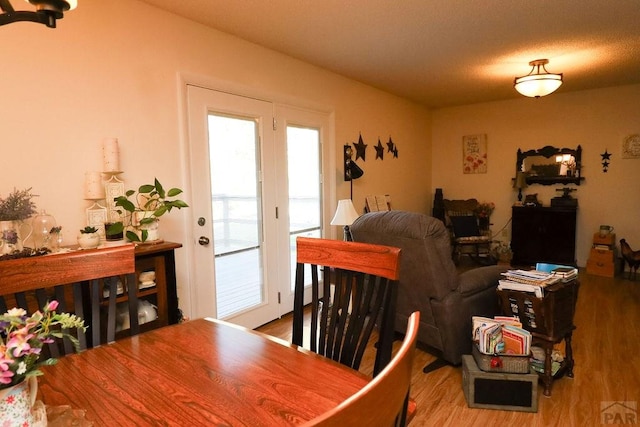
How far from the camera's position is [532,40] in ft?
10.5

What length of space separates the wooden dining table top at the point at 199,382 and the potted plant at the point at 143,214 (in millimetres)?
1030

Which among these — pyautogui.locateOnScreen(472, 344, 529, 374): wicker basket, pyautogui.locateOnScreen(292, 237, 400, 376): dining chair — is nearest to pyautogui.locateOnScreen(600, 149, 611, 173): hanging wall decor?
pyautogui.locateOnScreen(472, 344, 529, 374): wicker basket

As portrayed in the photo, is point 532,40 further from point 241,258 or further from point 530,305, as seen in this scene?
point 241,258

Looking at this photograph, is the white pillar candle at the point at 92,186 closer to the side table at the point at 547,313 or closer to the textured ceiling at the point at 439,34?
the textured ceiling at the point at 439,34

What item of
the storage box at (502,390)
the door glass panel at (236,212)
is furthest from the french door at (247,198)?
the storage box at (502,390)

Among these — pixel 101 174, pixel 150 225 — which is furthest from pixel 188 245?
pixel 101 174

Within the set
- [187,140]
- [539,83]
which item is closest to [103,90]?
[187,140]

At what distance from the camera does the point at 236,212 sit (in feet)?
10.1

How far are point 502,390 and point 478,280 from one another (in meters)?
0.67

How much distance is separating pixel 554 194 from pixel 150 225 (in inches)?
216

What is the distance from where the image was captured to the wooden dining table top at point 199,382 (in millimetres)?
826

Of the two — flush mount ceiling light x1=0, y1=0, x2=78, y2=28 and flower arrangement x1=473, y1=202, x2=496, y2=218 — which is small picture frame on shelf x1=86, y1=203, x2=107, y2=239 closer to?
flush mount ceiling light x1=0, y1=0, x2=78, y2=28

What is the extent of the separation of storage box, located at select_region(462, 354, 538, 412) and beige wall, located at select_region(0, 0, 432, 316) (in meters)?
2.01

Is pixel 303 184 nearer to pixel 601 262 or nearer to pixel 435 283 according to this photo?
pixel 435 283
